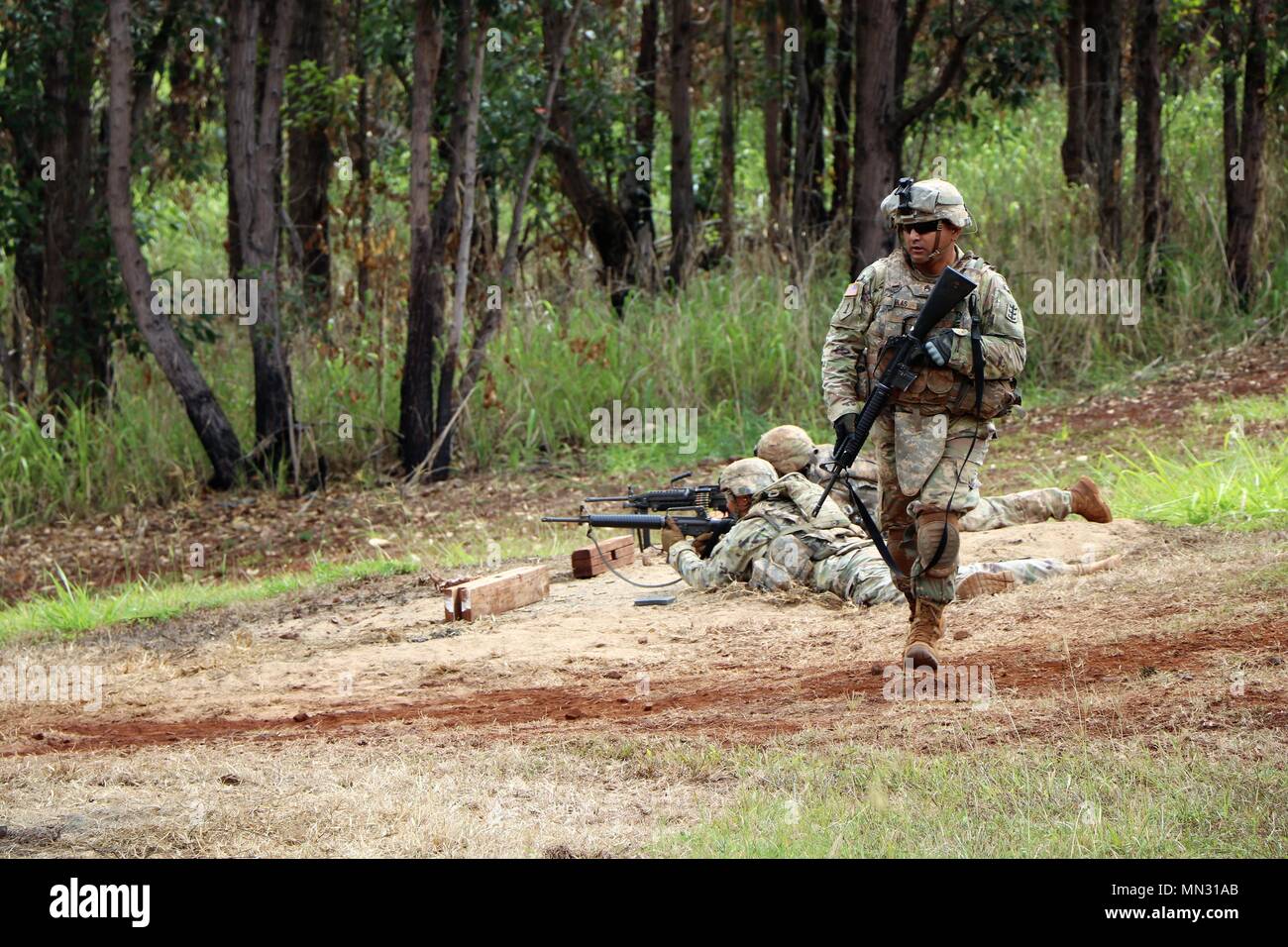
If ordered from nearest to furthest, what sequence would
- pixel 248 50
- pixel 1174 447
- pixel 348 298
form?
pixel 1174 447
pixel 248 50
pixel 348 298

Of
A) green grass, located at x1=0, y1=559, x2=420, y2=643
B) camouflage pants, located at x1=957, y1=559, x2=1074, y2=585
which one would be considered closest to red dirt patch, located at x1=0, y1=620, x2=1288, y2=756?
camouflage pants, located at x1=957, y1=559, x2=1074, y2=585

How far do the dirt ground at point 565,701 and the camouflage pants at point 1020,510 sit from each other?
0.61 ft

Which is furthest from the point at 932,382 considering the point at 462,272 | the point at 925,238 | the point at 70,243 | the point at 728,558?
the point at 70,243

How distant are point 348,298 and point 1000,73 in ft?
21.4

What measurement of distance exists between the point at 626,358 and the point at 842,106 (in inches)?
172

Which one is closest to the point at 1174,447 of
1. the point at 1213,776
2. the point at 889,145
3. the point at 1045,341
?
the point at 1045,341

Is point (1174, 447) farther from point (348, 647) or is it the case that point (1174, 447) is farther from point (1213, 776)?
point (1213, 776)

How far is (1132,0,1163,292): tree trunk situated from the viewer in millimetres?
14922

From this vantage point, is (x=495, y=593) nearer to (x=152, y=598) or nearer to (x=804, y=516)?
(x=804, y=516)

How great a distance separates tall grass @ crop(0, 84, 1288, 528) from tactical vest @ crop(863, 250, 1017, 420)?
655 centimetres

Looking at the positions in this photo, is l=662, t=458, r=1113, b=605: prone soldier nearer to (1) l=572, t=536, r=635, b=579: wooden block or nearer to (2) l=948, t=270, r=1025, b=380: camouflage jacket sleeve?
(1) l=572, t=536, r=635, b=579: wooden block

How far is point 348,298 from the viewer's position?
15789mm

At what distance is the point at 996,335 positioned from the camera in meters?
6.28

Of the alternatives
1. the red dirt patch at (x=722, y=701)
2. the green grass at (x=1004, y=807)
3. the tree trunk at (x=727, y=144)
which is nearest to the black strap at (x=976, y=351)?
the red dirt patch at (x=722, y=701)
